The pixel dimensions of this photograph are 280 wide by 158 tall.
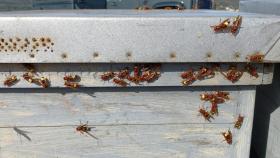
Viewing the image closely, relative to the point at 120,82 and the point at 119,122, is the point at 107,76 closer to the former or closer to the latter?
the point at 120,82

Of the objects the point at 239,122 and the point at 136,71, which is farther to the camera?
the point at 239,122

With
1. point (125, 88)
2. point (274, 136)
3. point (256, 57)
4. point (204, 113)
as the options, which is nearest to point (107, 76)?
point (125, 88)

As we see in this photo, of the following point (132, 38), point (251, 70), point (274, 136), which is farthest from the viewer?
point (274, 136)

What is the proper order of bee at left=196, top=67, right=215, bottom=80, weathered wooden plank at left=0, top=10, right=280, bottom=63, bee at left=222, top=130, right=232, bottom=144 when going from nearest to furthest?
weathered wooden plank at left=0, top=10, right=280, bottom=63 < bee at left=196, top=67, right=215, bottom=80 < bee at left=222, top=130, right=232, bottom=144

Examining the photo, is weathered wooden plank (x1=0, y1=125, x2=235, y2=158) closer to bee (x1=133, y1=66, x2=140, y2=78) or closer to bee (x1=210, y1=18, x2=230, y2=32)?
bee (x1=133, y1=66, x2=140, y2=78)

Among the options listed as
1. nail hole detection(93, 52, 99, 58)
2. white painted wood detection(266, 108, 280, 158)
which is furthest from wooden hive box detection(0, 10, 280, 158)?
white painted wood detection(266, 108, 280, 158)

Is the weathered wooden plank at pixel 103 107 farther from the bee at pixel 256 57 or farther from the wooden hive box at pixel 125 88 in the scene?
the bee at pixel 256 57

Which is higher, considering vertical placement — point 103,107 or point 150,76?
point 150,76

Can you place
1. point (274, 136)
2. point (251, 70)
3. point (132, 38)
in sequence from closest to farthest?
point (132, 38)
point (251, 70)
point (274, 136)
